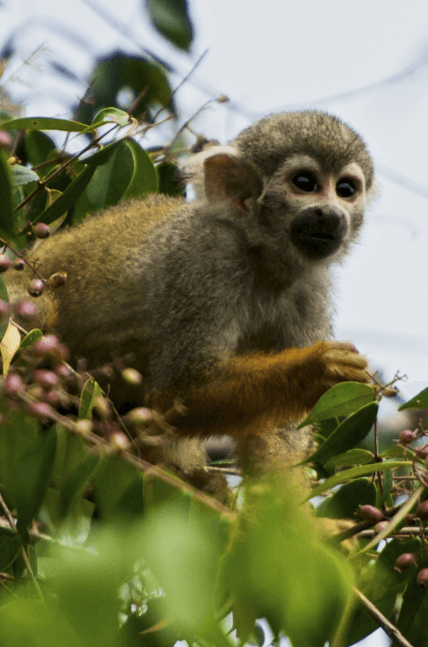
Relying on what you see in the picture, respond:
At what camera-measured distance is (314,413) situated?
6.52 feet

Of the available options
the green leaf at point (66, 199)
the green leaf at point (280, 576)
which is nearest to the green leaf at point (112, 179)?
the green leaf at point (66, 199)

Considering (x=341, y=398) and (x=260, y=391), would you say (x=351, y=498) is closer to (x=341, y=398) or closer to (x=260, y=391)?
(x=341, y=398)

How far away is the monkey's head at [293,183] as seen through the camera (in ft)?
12.2

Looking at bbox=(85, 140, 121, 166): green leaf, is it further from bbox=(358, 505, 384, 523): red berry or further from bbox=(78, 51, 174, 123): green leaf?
bbox=(358, 505, 384, 523): red berry

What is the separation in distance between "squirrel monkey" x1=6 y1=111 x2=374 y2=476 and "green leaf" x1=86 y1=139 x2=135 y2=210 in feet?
1.73

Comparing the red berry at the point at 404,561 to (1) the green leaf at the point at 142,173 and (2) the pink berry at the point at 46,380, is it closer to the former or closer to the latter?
(2) the pink berry at the point at 46,380

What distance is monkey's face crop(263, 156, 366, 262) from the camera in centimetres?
364

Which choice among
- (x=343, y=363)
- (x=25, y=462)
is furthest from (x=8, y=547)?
(x=343, y=363)

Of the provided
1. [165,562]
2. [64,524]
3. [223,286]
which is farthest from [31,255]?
[165,562]

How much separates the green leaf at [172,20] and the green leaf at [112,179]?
25.3 inches

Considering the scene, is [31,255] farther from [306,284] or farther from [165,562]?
[165,562]

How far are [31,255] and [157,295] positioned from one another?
0.77 metres

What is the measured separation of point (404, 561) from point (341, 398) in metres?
0.53

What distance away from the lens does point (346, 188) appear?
12.8ft
